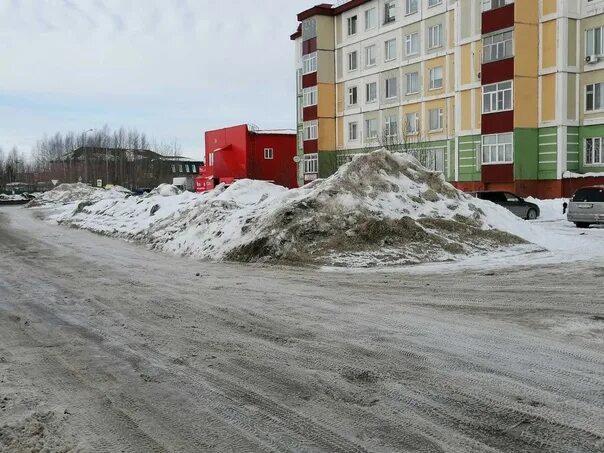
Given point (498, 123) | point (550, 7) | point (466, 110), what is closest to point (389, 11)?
point (466, 110)

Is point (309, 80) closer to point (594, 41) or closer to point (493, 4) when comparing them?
point (493, 4)

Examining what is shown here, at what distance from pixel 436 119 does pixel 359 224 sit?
30372 millimetres

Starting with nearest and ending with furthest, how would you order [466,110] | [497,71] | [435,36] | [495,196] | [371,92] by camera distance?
[495,196], [497,71], [466,110], [435,36], [371,92]

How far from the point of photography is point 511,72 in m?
35.9

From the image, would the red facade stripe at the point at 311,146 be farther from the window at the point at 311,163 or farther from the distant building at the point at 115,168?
the distant building at the point at 115,168

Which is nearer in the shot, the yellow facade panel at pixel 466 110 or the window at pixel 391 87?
the yellow facade panel at pixel 466 110

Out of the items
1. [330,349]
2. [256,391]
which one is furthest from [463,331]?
[256,391]

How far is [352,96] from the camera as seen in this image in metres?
50.9

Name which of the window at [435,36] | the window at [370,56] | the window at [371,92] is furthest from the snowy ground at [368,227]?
the window at [370,56]

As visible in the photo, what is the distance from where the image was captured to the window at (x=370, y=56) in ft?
160

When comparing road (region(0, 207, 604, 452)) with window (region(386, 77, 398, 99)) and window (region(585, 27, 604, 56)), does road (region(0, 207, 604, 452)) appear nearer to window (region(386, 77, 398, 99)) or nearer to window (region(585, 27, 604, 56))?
window (region(585, 27, 604, 56))

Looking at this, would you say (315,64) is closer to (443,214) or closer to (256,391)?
(443,214)

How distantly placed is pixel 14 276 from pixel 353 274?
654 centimetres

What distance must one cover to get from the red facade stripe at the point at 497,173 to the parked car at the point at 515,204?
28.9 feet
